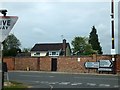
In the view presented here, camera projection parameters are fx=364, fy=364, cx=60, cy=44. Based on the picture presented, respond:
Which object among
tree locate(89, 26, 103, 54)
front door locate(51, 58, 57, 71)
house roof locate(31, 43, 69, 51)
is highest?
tree locate(89, 26, 103, 54)

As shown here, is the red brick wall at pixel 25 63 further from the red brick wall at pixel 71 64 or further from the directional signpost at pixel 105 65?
the directional signpost at pixel 105 65

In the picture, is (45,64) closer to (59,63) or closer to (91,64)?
(59,63)

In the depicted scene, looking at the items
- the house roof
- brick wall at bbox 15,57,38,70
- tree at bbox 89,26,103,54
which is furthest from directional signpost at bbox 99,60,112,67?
tree at bbox 89,26,103,54

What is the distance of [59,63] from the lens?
51.8 metres

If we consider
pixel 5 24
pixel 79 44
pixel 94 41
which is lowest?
pixel 5 24

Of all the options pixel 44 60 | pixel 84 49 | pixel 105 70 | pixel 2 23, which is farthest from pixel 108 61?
pixel 84 49

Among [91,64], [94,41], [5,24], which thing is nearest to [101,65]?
[91,64]

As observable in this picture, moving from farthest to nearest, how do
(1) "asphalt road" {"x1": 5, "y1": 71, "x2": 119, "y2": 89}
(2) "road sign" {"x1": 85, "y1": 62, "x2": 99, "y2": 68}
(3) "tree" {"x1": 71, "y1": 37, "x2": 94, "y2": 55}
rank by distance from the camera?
(3) "tree" {"x1": 71, "y1": 37, "x2": 94, "y2": 55}, (2) "road sign" {"x1": 85, "y1": 62, "x2": 99, "y2": 68}, (1) "asphalt road" {"x1": 5, "y1": 71, "x2": 119, "y2": 89}

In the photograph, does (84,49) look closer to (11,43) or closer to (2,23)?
(11,43)

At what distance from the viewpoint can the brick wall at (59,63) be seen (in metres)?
47.6

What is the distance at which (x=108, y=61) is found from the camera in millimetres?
45062

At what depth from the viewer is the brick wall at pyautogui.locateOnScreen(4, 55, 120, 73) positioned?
47.6 m

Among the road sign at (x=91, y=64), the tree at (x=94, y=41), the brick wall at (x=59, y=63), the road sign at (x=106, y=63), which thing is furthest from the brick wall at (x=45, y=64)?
the tree at (x=94, y=41)

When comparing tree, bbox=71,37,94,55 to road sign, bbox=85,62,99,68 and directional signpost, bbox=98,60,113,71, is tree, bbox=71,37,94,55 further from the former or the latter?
directional signpost, bbox=98,60,113,71
